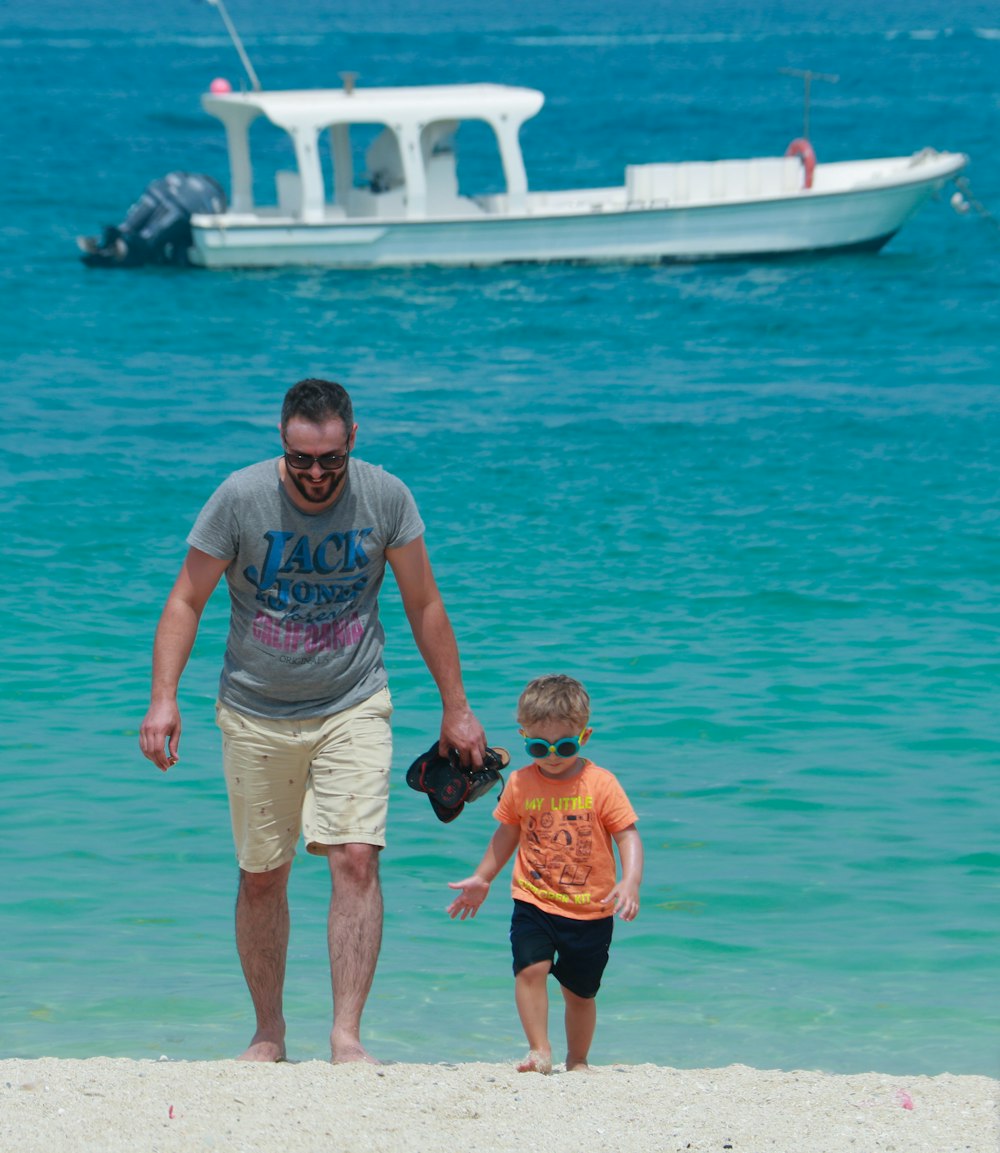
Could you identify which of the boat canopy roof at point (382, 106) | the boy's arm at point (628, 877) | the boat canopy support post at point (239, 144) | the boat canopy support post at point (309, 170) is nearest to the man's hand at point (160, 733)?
the boy's arm at point (628, 877)

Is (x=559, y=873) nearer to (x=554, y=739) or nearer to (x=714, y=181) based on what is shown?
(x=554, y=739)

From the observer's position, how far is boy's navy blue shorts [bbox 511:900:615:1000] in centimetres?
431

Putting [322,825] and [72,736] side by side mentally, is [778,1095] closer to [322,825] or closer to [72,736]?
[322,825]

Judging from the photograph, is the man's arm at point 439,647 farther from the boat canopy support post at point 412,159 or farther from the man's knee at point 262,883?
the boat canopy support post at point 412,159

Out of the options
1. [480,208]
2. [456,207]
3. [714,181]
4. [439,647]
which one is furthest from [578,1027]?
[480,208]

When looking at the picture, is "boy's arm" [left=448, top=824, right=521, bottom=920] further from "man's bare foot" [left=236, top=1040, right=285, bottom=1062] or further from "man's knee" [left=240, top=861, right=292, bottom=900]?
"man's bare foot" [left=236, top=1040, right=285, bottom=1062]

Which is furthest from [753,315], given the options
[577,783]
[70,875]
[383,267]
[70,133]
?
[70,133]

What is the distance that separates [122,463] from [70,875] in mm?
8127

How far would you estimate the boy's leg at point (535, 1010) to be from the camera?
429 cm

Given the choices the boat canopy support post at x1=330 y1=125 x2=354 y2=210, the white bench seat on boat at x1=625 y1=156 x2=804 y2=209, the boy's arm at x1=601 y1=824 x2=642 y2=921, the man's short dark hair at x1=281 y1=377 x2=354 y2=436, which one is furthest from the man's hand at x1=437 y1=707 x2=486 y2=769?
the white bench seat on boat at x1=625 y1=156 x2=804 y2=209

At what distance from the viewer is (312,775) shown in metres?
4.48

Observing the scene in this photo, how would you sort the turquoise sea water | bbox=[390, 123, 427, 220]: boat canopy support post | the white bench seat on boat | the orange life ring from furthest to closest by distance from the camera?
the orange life ring, the white bench seat on boat, bbox=[390, 123, 427, 220]: boat canopy support post, the turquoise sea water

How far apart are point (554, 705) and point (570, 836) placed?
365 mm

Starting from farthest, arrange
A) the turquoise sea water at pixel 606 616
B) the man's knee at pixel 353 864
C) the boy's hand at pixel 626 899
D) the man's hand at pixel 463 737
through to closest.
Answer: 1. the turquoise sea water at pixel 606 616
2. the man's hand at pixel 463 737
3. the man's knee at pixel 353 864
4. the boy's hand at pixel 626 899
